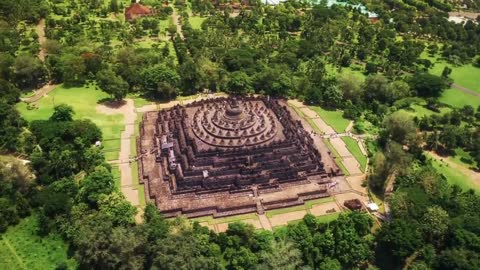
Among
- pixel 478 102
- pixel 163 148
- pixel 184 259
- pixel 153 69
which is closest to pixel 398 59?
pixel 478 102

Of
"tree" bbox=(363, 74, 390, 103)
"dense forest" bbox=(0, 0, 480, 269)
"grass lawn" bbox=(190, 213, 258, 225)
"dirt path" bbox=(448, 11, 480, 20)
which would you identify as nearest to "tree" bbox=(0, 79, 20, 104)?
"dense forest" bbox=(0, 0, 480, 269)

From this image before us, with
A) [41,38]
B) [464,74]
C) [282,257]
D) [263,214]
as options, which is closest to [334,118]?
[263,214]

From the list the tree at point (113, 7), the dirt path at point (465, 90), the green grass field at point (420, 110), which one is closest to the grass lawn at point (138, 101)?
the tree at point (113, 7)

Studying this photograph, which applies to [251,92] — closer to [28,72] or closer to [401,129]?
[401,129]

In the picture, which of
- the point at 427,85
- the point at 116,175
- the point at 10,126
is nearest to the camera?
the point at 116,175

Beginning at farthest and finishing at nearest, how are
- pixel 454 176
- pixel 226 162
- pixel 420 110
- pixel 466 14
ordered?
pixel 466 14 < pixel 420 110 < pixel 454 176 < pixel 226 162

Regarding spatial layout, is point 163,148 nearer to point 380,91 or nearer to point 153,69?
point 153,69

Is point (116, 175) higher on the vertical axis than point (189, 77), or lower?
lower
